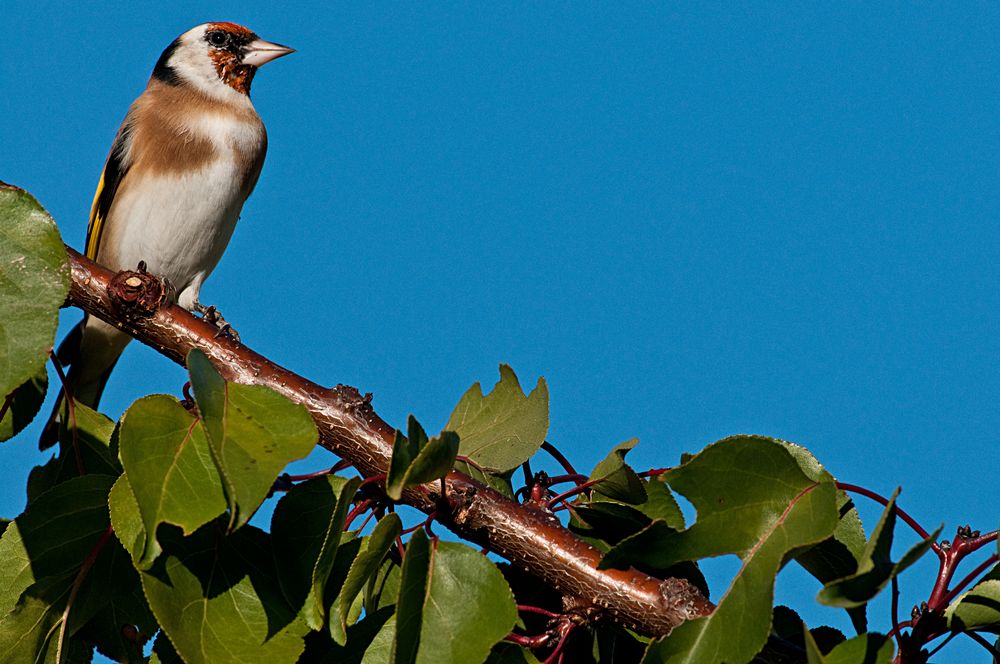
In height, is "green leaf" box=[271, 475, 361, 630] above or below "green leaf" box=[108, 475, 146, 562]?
above

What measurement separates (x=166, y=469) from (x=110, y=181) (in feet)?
16.0

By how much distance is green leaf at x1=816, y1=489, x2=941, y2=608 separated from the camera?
1.70m

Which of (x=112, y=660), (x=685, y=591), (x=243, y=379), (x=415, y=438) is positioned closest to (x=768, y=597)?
(x=685, y=591)

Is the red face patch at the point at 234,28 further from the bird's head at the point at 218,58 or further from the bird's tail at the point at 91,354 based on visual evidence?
the bird's tail at the point at 91,354

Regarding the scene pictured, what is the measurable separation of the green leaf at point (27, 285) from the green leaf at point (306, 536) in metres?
0.57

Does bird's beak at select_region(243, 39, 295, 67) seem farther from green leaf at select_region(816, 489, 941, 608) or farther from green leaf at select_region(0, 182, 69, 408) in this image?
green leaf at select_region(816, 489, 941, 608)

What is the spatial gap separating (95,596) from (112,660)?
0.40m

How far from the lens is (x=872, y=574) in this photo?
5.73 ft

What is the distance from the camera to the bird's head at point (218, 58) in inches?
279

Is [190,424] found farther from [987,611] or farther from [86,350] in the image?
[86,350]

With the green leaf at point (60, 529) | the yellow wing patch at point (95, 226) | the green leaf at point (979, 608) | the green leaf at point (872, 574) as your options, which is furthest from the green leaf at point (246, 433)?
the yellow wing patch at point (95, 226)

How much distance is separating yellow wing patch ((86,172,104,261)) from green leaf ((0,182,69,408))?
4.57 meters

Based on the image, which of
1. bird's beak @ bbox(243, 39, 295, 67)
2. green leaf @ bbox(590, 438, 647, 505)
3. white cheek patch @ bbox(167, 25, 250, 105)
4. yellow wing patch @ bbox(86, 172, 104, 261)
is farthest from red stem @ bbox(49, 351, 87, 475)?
bird's beak @ bbox(243, 39, 295, 67)

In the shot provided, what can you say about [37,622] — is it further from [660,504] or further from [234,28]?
[234,28]
